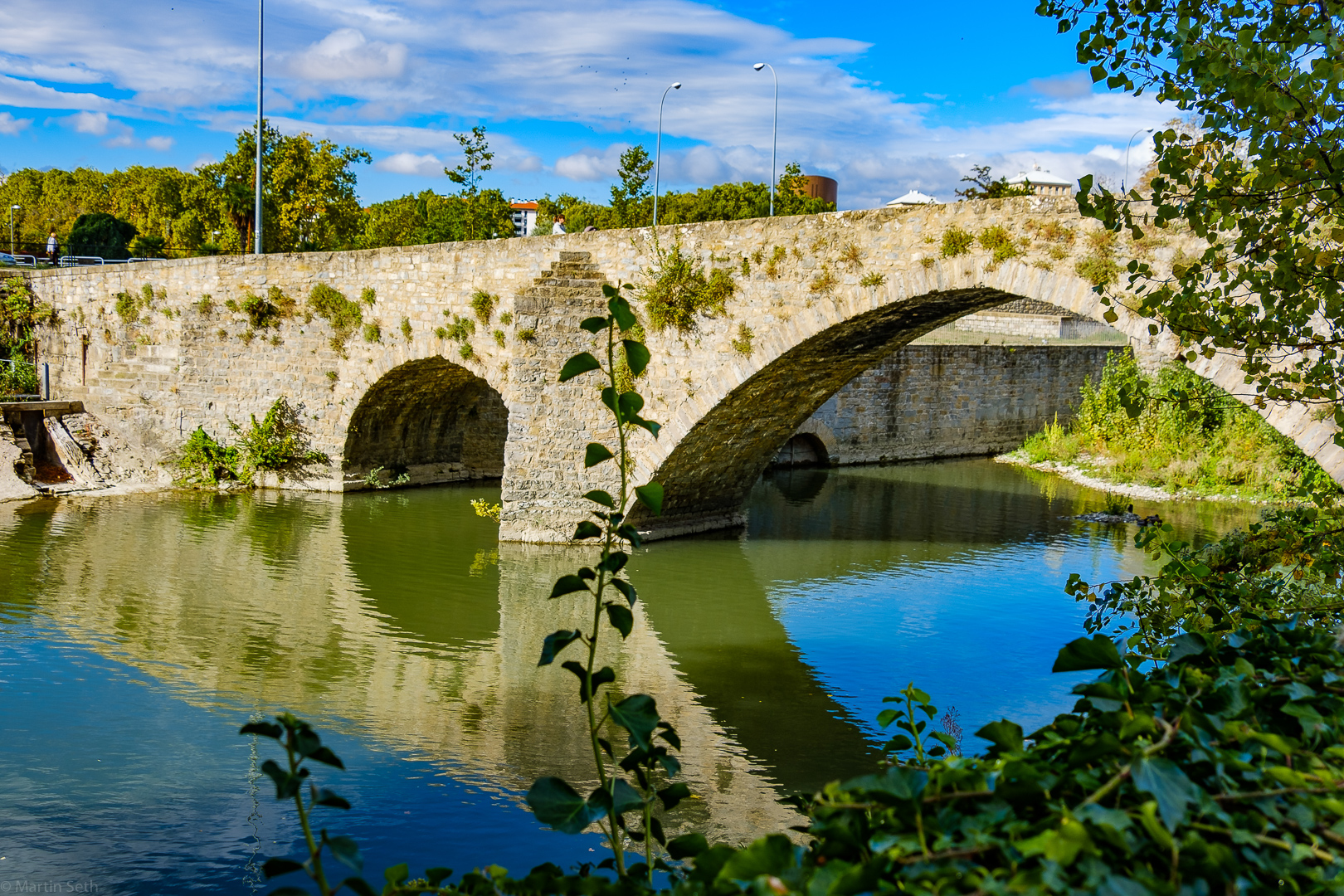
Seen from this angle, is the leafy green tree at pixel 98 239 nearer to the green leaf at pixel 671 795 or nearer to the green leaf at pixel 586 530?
the green leaf at pixel 586 530

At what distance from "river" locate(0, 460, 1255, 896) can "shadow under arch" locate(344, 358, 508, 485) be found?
84 cm

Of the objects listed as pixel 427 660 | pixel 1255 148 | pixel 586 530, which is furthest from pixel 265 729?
pixel 427 660

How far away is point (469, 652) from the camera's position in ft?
25.6

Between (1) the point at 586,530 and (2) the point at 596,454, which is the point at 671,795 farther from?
(2) the point at 596,454

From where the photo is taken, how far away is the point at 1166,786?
4.20 ft

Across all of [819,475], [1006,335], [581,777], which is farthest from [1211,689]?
[1006,335]

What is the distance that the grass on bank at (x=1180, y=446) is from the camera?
14852 mm

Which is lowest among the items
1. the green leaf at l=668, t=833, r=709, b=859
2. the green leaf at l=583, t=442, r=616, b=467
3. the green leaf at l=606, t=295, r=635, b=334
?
the green leaf at l=668, t=833, r=709, b=859

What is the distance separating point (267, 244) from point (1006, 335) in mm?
19117

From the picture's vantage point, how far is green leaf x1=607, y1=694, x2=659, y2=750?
1721 millimetres

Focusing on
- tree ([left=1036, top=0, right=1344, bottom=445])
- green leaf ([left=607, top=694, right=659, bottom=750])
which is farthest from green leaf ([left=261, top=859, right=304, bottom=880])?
tree ([left=1036, top=0, right=1344, bottom=445])

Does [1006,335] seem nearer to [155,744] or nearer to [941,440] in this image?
[941,440]

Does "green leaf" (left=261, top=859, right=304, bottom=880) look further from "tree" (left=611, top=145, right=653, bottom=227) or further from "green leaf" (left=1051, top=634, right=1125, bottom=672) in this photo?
"tree" (left=611, top=145, right=653, bottom=227)

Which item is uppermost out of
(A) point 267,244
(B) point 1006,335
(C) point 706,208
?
(C) point 706,208
